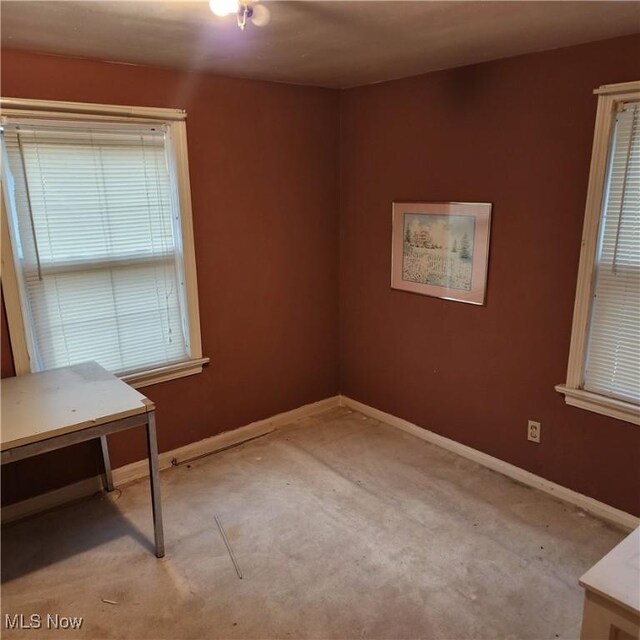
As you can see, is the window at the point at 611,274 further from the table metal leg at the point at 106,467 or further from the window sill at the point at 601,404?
the table metal leg at the point at 106,467

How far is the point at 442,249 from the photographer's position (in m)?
2.98

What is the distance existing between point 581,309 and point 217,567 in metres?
2.03

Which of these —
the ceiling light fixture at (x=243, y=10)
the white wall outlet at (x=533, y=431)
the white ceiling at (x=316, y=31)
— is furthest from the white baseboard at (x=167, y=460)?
the ceiling light fixture at (x=243, y=10)

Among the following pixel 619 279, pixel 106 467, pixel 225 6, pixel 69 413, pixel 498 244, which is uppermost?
pixel 225 6

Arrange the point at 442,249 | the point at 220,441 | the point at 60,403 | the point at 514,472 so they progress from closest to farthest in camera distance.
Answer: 1. the point at 60,403
2. the point at 514,472
3. the point at 442,249
4. the point at 220,441

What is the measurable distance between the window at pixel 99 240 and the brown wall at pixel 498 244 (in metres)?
1.21

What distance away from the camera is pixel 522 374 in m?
2.73

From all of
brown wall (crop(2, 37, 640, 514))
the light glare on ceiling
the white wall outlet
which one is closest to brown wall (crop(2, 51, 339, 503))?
brown wall (crop(2, 37, 640, 514))

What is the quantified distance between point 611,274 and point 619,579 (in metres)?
1.50

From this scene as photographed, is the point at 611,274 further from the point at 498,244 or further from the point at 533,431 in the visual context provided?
the point at 533,431

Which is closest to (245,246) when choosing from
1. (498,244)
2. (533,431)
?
(498,244)

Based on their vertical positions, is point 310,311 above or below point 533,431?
above

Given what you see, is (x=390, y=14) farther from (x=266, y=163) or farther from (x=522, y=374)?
(x=522, y=374)

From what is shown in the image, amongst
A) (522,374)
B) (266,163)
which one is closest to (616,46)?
(522,374)
